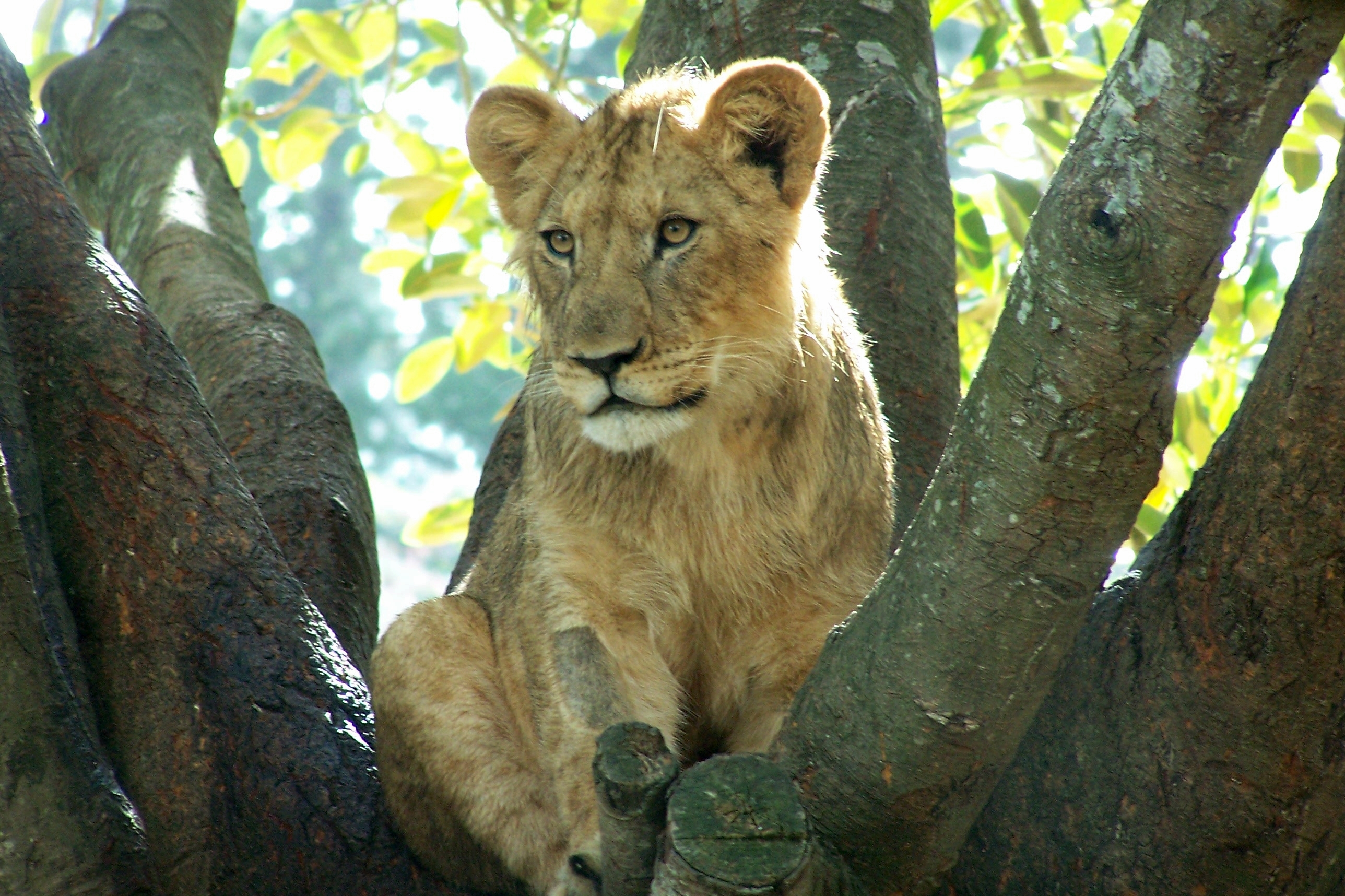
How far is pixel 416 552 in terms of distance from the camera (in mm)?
28938

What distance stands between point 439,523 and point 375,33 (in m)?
1.94

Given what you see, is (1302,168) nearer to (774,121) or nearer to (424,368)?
(774,121)

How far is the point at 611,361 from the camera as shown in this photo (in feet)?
9.18

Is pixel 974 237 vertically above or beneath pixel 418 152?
above

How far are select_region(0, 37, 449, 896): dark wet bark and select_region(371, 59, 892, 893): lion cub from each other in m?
0.25

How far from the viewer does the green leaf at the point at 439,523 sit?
16.7ft

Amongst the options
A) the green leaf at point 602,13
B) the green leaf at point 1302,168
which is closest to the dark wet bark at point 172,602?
the green leaf at point 602,13

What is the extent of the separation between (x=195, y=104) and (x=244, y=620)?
289 centimetres

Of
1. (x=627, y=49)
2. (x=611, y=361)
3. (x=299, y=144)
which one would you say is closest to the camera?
(x=611, y=361)

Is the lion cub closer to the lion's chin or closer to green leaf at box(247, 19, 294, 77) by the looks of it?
the lion's chin

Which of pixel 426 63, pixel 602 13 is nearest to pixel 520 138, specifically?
pixel 602 13

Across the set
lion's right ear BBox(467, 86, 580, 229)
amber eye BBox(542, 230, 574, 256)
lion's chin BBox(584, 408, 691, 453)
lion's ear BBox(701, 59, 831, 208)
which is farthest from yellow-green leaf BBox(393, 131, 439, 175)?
lion's chin BBox(584, 408, 691, 453)

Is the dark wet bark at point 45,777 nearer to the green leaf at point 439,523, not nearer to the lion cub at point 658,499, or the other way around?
the lion cub at point 658,499

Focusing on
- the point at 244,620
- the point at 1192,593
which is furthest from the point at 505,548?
the point at 1192,593
